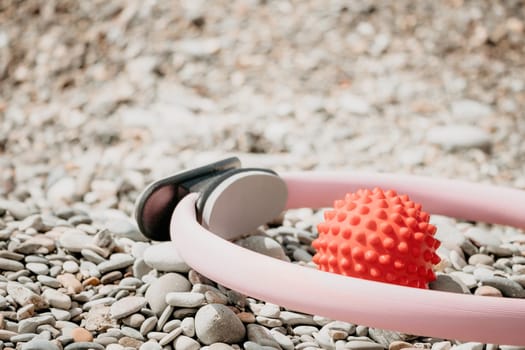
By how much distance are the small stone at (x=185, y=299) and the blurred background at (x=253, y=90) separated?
51.9 inches

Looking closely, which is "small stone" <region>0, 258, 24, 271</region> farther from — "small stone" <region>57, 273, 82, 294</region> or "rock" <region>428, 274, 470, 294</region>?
"rock" <region>428, 274, 470, 294</region>

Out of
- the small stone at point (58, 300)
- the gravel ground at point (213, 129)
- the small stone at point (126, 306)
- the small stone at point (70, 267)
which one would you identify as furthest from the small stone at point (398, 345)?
the small stone at point (70, 267)

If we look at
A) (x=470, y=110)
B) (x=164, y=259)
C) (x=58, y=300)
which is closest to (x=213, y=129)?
(x=470, y=110)

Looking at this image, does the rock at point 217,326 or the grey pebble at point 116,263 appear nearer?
the rock at point 217,326

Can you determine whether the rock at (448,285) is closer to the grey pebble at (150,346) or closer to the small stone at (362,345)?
the small stone at (362,345)

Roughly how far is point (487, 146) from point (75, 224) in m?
2.42

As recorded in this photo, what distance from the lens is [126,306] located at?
2.21 metres

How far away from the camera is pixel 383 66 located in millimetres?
4789

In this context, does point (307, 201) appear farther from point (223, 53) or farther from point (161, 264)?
point (223, 53)

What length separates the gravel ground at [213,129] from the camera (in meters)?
2.21

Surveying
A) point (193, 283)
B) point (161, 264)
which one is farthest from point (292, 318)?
point (161, 264)

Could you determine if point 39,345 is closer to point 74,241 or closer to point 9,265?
point 9,265

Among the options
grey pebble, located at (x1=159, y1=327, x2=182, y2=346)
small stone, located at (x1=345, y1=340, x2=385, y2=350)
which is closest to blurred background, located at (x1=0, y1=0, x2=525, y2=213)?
grey pebble, located at (x1=159, y1=327, x2=182, y2=346)

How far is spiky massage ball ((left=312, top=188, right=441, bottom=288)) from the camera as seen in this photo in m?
2.11
